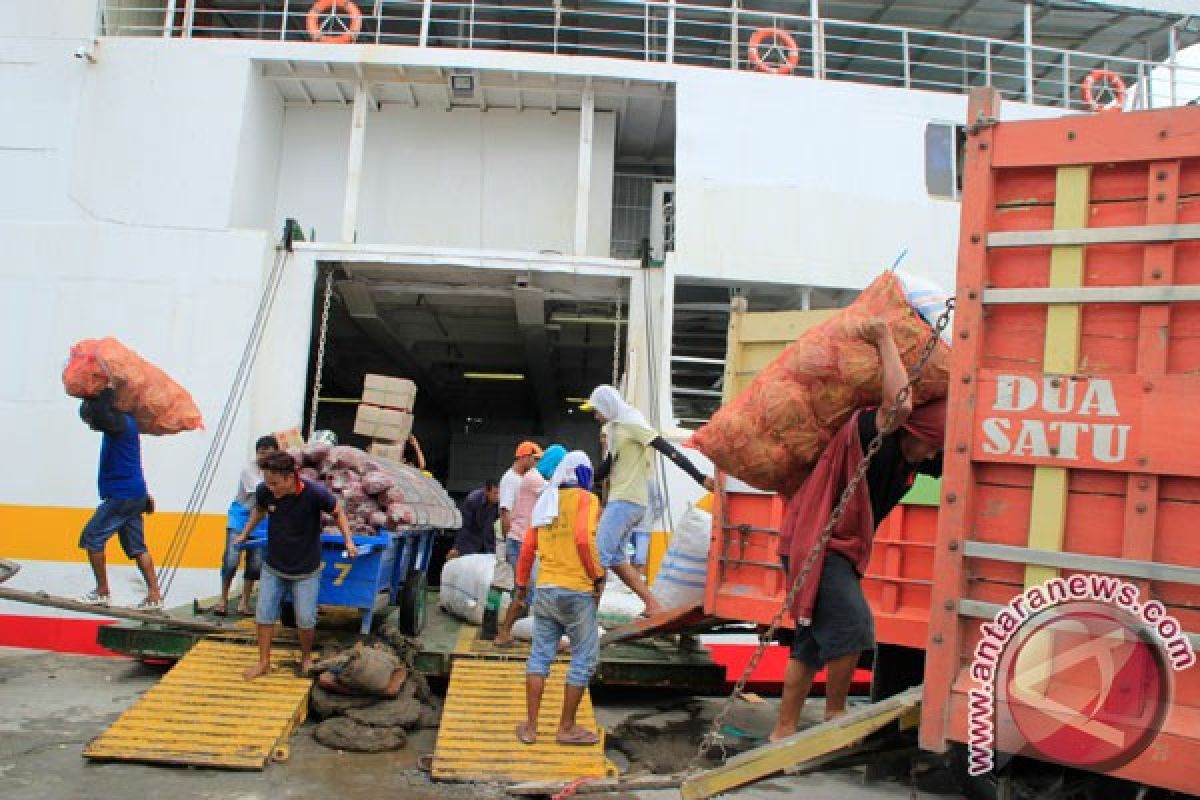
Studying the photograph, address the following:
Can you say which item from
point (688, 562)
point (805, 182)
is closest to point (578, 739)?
point (688, 562)

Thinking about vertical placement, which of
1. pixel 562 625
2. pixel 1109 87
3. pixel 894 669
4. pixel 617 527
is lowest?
pixel 894 669

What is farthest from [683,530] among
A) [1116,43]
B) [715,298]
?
[1116,43]

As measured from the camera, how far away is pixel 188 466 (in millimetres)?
9367

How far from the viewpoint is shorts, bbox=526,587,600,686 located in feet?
18.0

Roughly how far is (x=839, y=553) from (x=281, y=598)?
3.81 m

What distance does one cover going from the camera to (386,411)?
982cm

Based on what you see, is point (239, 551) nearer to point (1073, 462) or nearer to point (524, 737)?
point (524, 737)

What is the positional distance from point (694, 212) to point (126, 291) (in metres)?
5.86

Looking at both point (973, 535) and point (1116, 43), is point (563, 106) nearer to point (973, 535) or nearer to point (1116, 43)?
point (1116, 43)

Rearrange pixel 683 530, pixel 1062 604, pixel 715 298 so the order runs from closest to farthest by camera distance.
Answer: pixel 1062 604
pixel 683 530
pixel 715 298

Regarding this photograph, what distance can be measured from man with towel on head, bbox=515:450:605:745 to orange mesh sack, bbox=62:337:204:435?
137 inches

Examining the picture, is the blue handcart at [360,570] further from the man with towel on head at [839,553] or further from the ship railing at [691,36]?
the ship railing at [691,36]

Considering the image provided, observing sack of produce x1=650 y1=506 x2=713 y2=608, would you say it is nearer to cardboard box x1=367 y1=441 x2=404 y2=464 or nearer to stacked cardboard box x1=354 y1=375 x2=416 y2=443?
cardboard box x1=367 y1=441 x2=404 y2=464

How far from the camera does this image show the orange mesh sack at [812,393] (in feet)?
12.2
